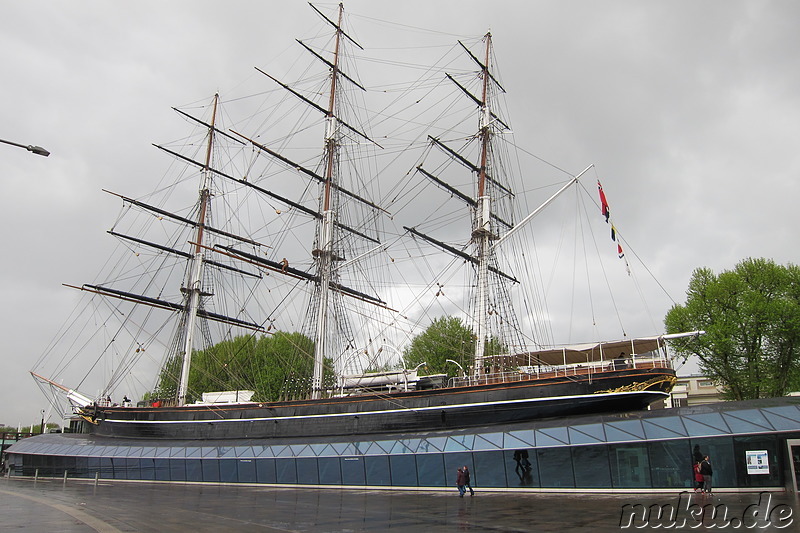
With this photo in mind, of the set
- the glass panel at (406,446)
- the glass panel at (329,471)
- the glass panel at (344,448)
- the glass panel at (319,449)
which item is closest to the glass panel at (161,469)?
the glass panel at (319,449)

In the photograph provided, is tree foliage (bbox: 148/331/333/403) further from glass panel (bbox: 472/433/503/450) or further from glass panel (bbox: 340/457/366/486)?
glass panel (bbox: 472/433/503/450)

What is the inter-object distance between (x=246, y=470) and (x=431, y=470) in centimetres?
1277

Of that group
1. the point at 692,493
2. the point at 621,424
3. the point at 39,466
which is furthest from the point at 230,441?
the point at 692,493

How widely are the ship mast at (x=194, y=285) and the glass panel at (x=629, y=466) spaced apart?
3357 cm

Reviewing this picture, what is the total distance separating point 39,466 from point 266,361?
21745 millimetres

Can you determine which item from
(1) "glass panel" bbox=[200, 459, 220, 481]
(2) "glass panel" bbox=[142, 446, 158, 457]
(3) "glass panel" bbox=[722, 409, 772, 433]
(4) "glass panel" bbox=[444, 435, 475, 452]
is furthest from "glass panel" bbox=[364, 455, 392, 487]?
(2) "glass panel" bbox=[142, 446, 158, 457]

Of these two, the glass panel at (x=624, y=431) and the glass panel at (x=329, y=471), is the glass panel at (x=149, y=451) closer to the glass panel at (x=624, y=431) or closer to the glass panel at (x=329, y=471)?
the glass panel at (x=329, y=471)

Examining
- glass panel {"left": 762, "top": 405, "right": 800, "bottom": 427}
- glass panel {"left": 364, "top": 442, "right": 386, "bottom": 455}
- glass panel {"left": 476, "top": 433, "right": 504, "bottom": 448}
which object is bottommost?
glass panel {"left": 364, "top": 442, "right": 386, "bottom": 455}

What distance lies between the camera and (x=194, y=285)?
1855 inches

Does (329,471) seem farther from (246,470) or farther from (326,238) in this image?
(326,238)

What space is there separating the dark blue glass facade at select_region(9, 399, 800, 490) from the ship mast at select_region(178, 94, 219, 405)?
11.5m

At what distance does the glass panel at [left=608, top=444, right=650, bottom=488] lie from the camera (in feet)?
69.2

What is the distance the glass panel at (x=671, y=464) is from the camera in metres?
→ 20.5

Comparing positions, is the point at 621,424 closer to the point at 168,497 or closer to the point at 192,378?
the point at 168,497
